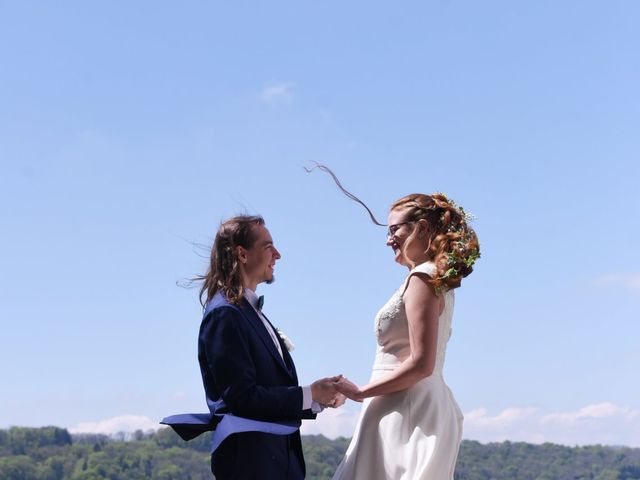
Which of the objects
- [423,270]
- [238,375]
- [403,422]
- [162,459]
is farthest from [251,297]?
[162,459]

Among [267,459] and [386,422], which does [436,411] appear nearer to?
[386,422]

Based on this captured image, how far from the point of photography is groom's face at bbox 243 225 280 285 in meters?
7.05

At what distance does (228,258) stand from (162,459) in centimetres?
15074

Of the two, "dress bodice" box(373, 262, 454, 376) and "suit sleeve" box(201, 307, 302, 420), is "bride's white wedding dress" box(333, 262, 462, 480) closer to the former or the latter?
"dress bodice" box(373, 262, 454, 376)

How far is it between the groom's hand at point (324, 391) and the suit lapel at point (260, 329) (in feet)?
0.82

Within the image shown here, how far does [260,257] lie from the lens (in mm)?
7055

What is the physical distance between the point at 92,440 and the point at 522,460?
2409 inches

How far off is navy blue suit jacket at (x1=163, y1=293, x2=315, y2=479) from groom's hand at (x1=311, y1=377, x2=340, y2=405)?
104mm

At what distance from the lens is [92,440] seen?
15812 centimetres

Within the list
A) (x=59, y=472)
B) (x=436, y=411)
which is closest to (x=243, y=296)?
(x=436, y=411)

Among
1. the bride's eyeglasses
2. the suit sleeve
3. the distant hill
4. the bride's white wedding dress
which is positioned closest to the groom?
the suit sleeve

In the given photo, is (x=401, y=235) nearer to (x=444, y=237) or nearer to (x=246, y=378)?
(x=444, y=237)

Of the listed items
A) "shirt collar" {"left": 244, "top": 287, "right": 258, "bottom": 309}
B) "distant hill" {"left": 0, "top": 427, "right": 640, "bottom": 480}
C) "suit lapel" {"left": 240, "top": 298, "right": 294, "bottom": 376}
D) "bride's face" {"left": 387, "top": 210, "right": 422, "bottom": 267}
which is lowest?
"suit lapel" {"left": 240, "top": 298, "right": 294, "bottom": 376}

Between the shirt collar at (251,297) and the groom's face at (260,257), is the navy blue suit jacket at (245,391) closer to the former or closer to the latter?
the shirt collar at (251,297)
